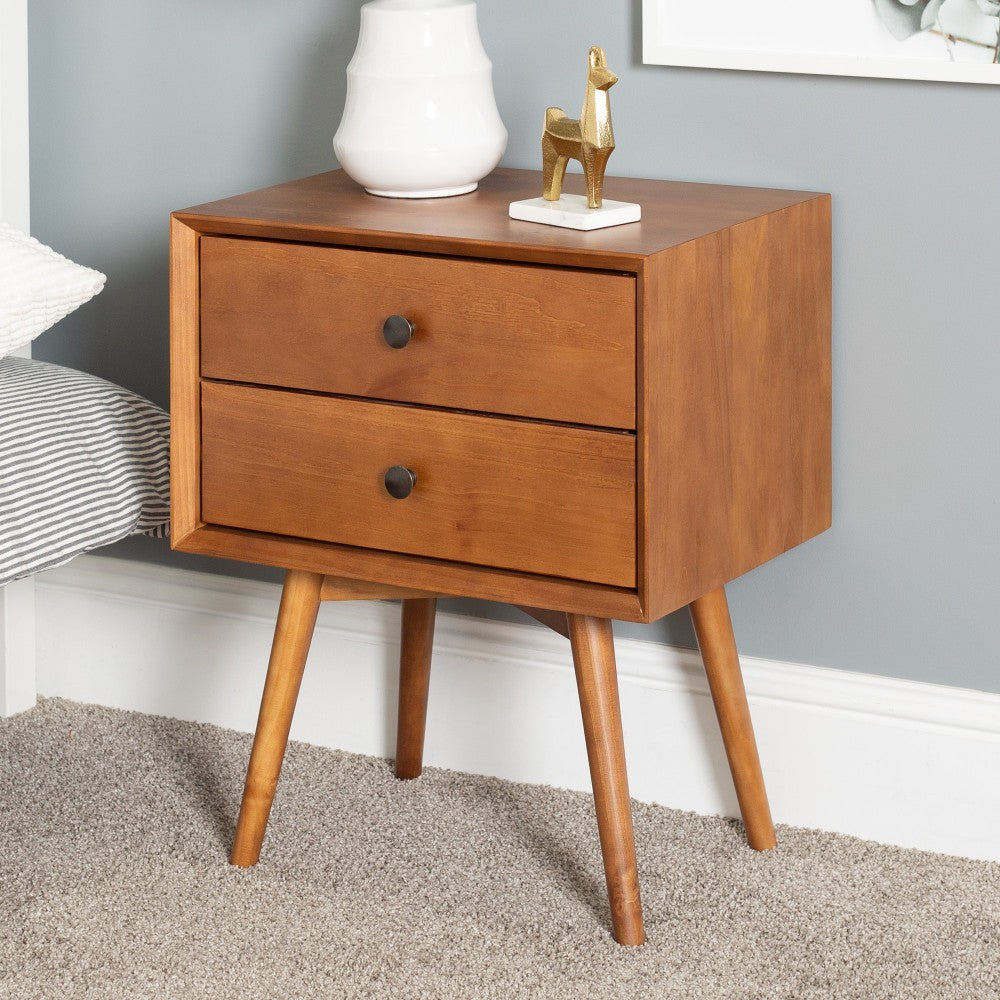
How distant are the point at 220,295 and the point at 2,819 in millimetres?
605

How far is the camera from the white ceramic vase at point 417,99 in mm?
1378

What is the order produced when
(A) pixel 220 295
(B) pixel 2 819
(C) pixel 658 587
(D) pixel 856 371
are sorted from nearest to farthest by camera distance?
(C) pixel 658 587 → (A) pixel 220 295 → (D) pixel 856 371 → (B) pixel 2 819

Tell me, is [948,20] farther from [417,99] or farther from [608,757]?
[608,757]

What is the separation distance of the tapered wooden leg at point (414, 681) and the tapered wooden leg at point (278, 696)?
195 mm

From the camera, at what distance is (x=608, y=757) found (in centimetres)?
134

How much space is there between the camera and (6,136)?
173 cm

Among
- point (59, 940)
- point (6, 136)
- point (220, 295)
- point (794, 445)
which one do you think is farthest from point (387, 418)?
point (6, 136)

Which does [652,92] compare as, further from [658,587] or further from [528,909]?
[528,909]

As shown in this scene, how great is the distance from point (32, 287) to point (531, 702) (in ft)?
2.16

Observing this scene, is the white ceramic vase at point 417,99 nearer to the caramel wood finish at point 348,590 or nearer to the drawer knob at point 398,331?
the drawer knob at point 398,331

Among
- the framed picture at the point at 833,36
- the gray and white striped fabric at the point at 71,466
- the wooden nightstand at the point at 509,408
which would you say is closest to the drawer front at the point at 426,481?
the wooden nightstand at the point at 509,408

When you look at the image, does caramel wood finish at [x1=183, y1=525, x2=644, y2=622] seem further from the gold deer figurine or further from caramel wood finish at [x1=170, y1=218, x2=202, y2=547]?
the gold deer figurine

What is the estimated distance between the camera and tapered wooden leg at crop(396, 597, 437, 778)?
5.40 feet

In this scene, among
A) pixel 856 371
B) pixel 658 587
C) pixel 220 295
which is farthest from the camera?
pixel 856 371
